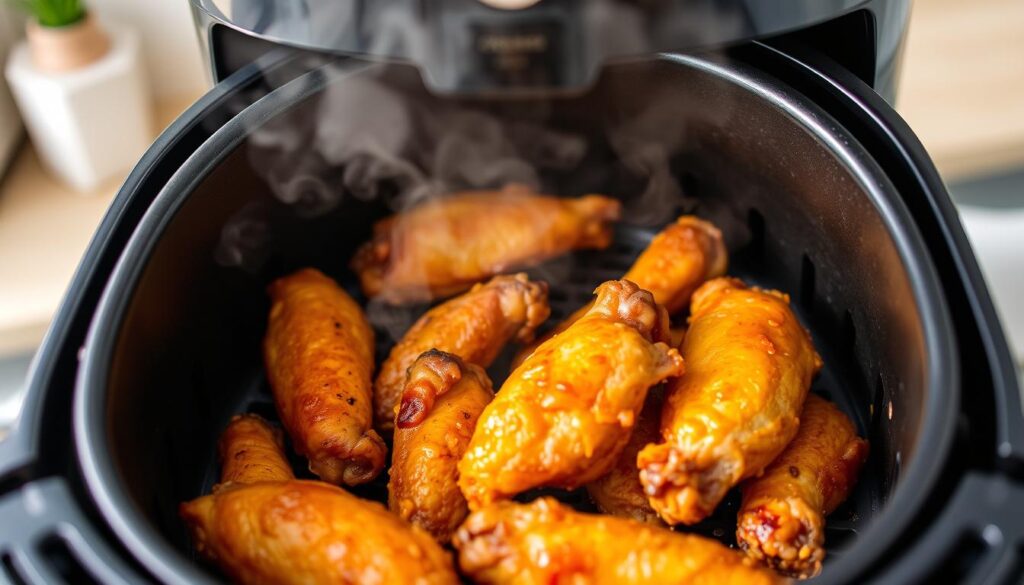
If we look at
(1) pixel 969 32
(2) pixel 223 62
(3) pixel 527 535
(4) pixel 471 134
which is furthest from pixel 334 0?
(1) pixel 969 32

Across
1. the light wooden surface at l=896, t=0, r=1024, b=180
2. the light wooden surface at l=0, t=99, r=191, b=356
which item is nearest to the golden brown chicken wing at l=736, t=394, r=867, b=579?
the light wooden surface at l=896, t=0, r=1024, b=180

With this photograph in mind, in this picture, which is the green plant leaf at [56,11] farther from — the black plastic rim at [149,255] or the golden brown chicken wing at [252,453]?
the golden brown chicken wing at [252,453]

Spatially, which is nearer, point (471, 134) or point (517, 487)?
point (517, 487)

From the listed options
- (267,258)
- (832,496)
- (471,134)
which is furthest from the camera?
(471,134)

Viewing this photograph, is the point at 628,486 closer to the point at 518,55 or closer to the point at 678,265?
the point at 678,265

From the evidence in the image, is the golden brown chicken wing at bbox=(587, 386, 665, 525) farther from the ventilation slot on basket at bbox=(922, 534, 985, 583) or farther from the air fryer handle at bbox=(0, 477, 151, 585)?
the air fryer handle at bbox=(0, 477, 151, 585)

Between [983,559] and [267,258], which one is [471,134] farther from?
[983,559]

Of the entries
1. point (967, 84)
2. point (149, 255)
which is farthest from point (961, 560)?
point (967, 84)

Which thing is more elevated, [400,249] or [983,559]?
[983,559]

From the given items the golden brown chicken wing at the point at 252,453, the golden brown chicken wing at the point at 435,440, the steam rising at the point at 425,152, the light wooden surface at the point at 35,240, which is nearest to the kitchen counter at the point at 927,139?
the light wooden surface at the point at 35,240
